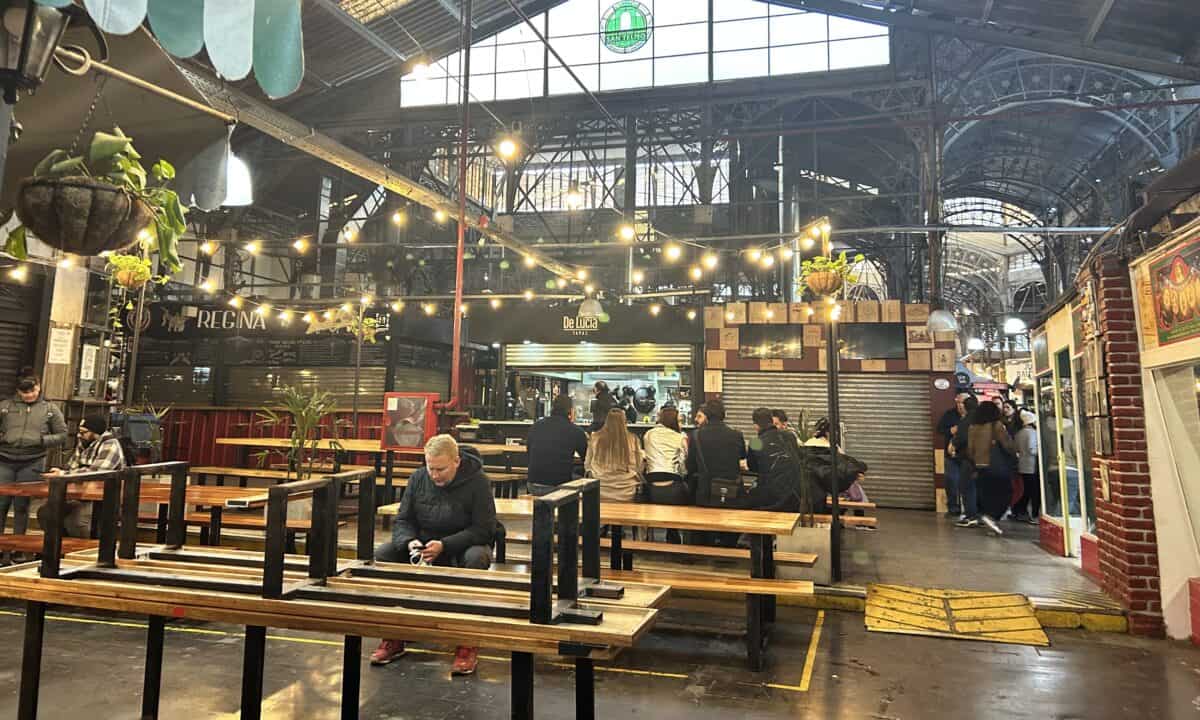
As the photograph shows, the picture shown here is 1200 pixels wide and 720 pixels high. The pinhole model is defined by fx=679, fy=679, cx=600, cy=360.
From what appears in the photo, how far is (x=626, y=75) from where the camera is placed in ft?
50.0

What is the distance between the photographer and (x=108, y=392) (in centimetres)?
1184

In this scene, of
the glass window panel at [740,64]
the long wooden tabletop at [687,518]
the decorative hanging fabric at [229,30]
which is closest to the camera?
the decorative hanging fabric at [229,30]

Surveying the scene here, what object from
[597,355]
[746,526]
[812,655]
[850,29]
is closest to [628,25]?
[850,29]

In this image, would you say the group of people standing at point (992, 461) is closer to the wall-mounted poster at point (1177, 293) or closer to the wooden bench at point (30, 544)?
the wall-mounted poster at point (1177, 293)

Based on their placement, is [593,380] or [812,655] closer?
[812,655]

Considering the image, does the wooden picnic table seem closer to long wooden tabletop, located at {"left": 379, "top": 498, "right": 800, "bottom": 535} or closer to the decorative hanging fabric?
long wooden tabletop, located at {"left": 379, "top": 498, "right": 800, "bottom": 535}

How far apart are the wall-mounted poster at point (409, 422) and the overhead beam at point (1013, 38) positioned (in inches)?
410

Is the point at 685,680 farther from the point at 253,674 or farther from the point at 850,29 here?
the point at 850,29

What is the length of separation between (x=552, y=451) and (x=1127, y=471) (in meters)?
4.76

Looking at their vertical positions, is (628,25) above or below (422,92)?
above

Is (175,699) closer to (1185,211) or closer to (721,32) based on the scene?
(1185,211)

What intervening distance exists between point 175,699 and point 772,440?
17.2 feet

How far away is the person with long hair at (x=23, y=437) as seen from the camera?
664 cm

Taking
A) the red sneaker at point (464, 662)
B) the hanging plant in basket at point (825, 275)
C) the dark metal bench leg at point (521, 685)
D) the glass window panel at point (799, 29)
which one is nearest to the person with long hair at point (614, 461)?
the red sneaker at point (464, 662)
